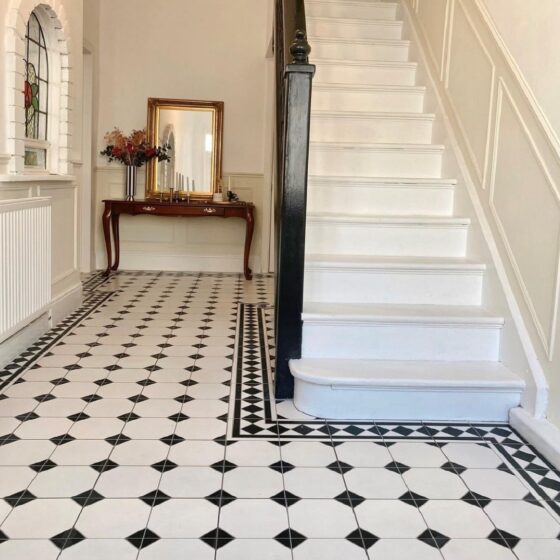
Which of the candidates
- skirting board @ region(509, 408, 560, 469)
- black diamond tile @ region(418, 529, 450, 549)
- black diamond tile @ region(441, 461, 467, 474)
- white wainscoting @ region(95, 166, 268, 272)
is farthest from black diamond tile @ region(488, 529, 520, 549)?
white wainscoting @ region(95, 166, 268, 272)

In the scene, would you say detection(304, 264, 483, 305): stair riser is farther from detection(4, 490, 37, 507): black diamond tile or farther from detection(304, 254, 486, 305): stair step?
detection(4, 490, 37, 507): black diamond tile

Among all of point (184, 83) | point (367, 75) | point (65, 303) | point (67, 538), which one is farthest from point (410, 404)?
point (184, 83)

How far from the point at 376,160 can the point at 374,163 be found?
0.02 metres

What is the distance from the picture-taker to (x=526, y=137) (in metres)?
2.91

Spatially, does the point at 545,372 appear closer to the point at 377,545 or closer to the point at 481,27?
the point at 377,545

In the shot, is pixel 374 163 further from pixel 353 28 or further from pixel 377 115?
pixel 353 28

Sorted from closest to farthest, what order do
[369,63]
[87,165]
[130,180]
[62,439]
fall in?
[62,439]
[369,63]
[87,165]
[130,180]

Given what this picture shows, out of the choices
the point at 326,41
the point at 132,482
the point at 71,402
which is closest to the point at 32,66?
the point at 326,41

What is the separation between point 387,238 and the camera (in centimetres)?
362

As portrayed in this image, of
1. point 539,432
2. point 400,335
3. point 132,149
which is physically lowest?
point 539,432

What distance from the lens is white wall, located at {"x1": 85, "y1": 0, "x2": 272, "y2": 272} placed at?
23.0 ft

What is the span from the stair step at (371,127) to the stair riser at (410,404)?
6.17 feet

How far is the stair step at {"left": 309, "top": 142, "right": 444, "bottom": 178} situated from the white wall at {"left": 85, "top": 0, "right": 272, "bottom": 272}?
10.6ft

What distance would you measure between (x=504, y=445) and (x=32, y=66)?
3.59 m
